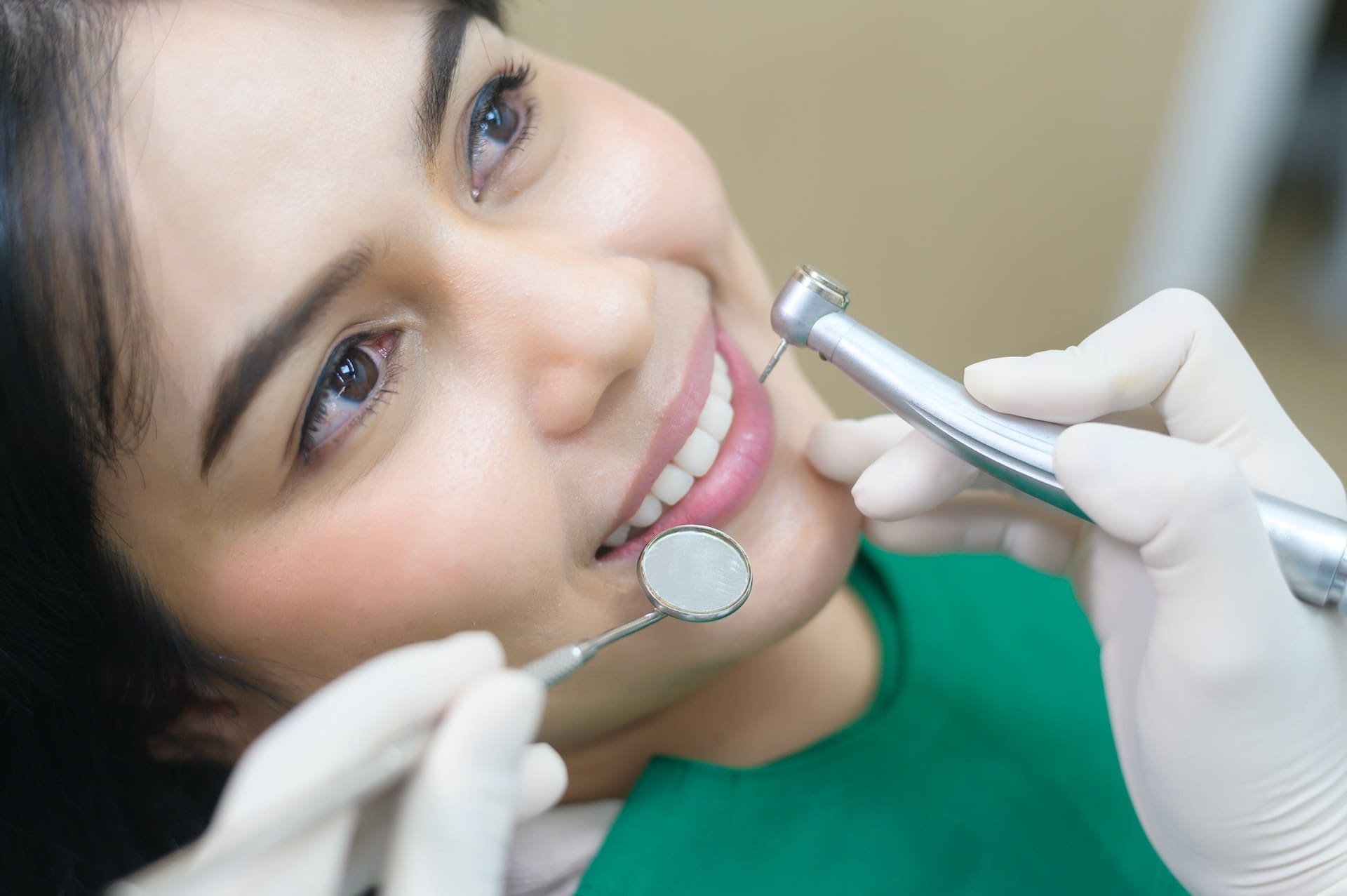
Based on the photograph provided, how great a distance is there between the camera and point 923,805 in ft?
3.46

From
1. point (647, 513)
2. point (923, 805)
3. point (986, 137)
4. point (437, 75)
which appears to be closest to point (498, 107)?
point (437, 75)

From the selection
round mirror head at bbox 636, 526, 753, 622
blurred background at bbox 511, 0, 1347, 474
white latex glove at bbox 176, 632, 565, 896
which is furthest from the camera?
blurred background at bbox 511, 0, 1347, 474

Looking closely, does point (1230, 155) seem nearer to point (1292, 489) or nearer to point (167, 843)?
point (1292, 489)

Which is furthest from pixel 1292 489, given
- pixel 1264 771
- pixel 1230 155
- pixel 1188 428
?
pixel 1230 155

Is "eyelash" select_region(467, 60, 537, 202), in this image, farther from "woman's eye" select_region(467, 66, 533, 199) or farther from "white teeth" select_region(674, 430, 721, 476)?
"white teeth" select_region(674, 430, 721, 476)

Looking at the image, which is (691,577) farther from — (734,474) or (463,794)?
(463,794)

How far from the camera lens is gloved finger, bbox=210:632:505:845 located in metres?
0.62

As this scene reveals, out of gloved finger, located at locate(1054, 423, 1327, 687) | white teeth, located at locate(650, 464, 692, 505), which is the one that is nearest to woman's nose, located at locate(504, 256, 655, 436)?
white teeth, located at locate(650, 464, 692, 505)

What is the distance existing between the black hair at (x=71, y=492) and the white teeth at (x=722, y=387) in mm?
382

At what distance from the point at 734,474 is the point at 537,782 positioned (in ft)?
1.05

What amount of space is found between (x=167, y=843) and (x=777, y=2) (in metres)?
1.56

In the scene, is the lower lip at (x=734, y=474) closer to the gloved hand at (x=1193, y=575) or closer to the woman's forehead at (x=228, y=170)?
the gloved hand at (x=1193, y=575)

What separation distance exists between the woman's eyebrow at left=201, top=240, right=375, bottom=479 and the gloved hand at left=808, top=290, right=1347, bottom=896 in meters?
0.43

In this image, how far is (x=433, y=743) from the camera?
2.06 feet
